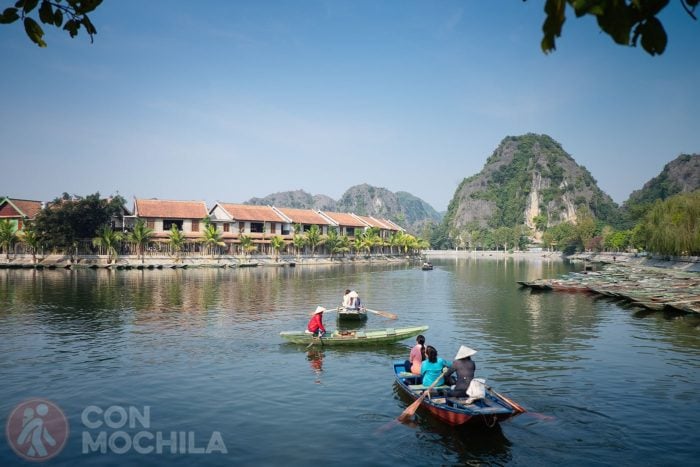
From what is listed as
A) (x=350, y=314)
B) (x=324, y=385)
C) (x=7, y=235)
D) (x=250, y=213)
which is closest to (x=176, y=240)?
(x=250, y=213)

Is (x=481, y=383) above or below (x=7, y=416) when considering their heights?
above

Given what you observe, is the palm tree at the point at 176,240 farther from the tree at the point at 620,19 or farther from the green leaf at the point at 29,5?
the tree at the point at 620,19

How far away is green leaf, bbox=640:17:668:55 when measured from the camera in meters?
2.87

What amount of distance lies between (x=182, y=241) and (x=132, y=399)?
6043cm

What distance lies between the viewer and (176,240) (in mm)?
69625

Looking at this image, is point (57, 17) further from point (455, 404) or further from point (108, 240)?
point (108, 240)

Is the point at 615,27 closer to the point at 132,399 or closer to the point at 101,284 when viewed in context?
the point at 132,399

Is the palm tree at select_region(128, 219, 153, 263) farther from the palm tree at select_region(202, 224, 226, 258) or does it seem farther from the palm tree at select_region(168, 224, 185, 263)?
the palm tree at select_region(202, 224, 226, 258)

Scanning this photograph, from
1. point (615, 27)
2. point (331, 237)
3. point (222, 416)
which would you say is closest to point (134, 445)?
point (222, 416)

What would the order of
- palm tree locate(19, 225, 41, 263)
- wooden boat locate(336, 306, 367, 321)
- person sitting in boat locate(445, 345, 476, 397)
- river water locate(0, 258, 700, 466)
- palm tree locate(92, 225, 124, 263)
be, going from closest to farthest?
1. river water locate(0, 258, 700, 466)
2. person sitting in boat locate(445, 345, 476, 397)
3. wooden boat locate(336, 306, 367, 321)
4. palm tree locate(19, 225, 41, 263)
5. palm tree locate(92, 225, 124, 263)

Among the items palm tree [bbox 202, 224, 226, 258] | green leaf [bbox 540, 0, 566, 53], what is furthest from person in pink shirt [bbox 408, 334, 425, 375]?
palm tree [bbox 202, 224, 226, 258]

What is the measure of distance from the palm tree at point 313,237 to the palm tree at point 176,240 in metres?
22.4

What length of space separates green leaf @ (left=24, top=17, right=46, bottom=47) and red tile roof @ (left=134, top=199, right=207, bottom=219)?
7116cm

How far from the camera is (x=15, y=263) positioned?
210 feet
